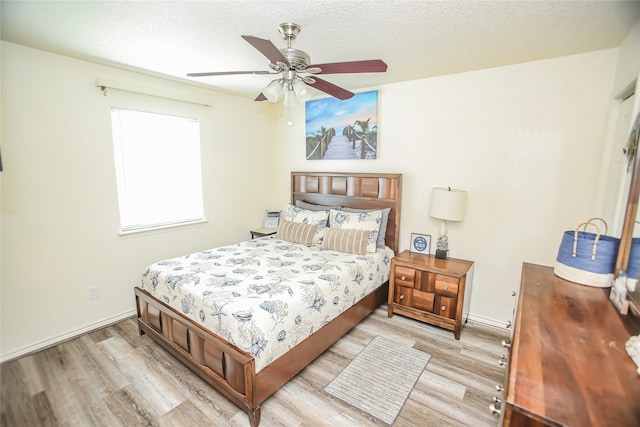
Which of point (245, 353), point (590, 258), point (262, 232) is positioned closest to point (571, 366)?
point (590, 258)

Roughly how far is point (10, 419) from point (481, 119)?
4223 millimetres

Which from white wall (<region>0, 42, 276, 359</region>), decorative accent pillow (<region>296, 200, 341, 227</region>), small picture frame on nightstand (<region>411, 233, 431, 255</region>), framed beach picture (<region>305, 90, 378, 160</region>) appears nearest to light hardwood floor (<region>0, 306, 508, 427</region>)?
white wall (<region>0, 42, 276, 359</region>)

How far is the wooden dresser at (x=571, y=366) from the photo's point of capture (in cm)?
82

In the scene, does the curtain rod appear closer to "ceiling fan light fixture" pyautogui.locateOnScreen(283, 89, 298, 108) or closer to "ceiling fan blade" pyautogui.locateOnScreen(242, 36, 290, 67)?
"ceiling fan light fixture" pyautogui.locateOnScreen(283, 89, 298, 108)

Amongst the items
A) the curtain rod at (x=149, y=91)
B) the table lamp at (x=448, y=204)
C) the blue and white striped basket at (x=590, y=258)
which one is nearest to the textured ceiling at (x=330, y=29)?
the curtain rod at (x=149, y=91)

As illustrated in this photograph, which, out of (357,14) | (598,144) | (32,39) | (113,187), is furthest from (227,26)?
(598,144)

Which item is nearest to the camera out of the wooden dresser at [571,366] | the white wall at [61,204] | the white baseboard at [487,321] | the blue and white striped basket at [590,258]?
the wooden dresser at [571,366]

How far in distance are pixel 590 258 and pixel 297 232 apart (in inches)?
99.0

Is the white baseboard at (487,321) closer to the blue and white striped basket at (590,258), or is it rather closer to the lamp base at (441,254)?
the lamp base at (441,254)

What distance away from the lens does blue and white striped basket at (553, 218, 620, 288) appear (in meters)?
1.62

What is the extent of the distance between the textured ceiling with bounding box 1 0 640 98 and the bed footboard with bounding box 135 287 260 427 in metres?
2.03

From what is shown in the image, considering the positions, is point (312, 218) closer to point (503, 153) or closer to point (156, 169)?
point (156, 169)

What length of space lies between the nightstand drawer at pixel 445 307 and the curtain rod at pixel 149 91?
3.36 metres

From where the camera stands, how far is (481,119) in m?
2.78
